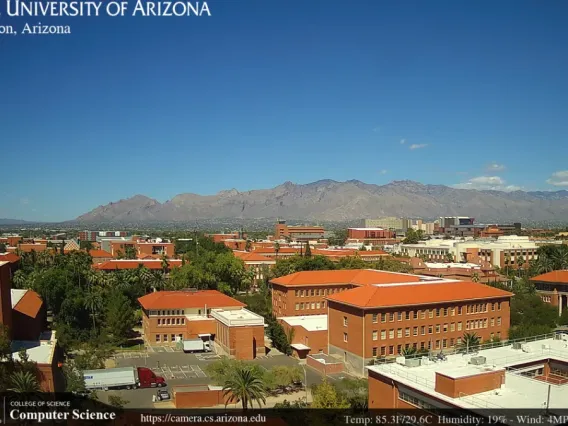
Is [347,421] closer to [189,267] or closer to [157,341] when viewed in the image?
[157,341]

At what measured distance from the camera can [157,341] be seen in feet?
193

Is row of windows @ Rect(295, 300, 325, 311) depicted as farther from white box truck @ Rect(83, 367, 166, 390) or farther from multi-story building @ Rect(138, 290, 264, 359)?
white box truck @ Rect(83, 367, 166, 390)

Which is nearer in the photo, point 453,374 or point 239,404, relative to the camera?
point 453,374

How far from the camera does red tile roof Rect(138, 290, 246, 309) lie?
194 ft

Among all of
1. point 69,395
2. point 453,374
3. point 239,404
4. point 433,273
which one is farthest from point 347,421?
point 433,273

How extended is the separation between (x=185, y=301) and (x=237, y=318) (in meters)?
9.24

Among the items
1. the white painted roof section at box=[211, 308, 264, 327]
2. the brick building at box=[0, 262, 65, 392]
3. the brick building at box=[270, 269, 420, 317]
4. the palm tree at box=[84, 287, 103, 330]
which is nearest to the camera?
the brick building at box=[0, 262, 65, 392]

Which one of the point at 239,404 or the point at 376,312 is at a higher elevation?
the point at 376,312

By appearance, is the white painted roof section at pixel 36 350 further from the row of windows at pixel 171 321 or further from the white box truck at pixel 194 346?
the row of windows at pixel 171 321

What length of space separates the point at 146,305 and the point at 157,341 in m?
3.91

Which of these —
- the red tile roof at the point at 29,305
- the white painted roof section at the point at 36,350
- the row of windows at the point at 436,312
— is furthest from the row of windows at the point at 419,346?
the red tile roof at the point at 29,305

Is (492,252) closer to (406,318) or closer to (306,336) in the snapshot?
(406,318)

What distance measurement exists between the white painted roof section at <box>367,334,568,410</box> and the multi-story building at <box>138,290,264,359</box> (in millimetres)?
25469

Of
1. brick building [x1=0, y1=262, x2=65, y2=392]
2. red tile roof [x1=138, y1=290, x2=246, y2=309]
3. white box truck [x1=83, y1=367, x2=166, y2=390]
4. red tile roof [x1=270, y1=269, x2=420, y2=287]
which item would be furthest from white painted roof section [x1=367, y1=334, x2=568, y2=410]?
red tile roof [x1=138, y1=290, x2=246, y2=309]
